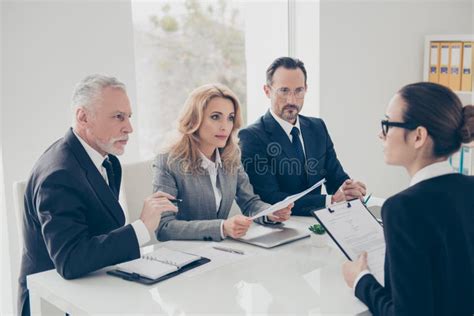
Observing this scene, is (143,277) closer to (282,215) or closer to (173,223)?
(173,223)

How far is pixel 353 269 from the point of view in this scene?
1782 mm

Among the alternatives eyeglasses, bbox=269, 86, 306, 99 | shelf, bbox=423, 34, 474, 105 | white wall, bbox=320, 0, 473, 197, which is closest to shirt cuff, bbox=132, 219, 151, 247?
eyeglasses, bbox=269, 86, 306, 99

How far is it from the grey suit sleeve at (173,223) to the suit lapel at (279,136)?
63cm

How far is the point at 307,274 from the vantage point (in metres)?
1.95

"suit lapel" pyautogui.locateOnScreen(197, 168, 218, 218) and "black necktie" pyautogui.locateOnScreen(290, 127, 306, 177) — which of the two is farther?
"black necktie" pyautogui.locateOnScreen(290, 127, 306, 177)

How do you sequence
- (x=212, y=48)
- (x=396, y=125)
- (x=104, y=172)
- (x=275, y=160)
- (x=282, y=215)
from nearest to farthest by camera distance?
(x=396, y=125) → (x=104, y=172) → (x=282, y=215) → (x=275, y=160) → (x=212, y=48)

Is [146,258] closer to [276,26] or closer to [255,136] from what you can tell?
[255,136]

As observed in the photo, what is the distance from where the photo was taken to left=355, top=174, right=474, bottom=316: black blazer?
4.84 feet

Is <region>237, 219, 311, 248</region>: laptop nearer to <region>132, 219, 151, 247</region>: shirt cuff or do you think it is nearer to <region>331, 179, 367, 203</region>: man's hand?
<region>331, 179, 367, 203</region>: man's hand

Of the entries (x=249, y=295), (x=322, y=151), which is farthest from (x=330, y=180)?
(x=249, y=295)

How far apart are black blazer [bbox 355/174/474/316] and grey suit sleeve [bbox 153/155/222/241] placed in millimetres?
890

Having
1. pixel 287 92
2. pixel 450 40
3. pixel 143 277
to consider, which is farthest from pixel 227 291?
pixel 450 40

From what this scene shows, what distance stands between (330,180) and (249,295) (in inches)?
58.0

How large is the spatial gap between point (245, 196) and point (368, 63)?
2031 mm
